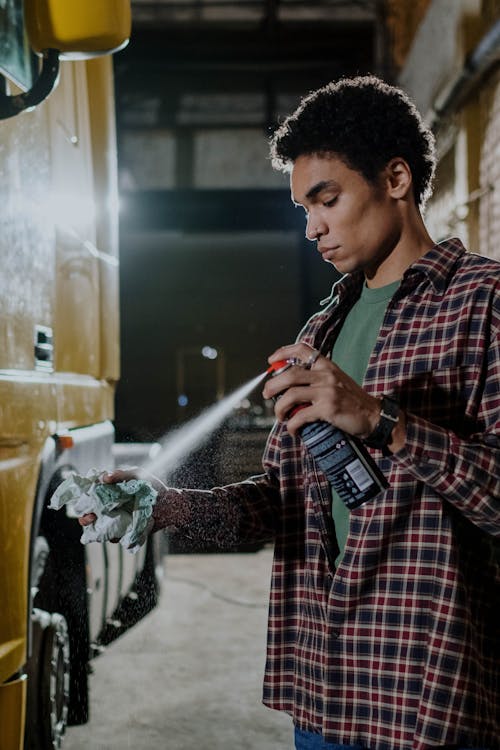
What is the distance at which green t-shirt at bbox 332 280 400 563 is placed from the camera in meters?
1.89

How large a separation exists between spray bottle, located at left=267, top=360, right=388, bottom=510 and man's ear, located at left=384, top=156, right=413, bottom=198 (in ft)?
1.74

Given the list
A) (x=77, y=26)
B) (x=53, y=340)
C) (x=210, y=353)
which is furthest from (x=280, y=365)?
(x=210, y=353)

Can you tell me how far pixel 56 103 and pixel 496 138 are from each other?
508 centimetres

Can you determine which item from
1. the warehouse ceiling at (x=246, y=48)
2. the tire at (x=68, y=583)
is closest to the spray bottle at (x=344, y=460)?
the tire at (x=68, y=583)

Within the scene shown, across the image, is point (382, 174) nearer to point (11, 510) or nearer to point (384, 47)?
point (11, 510)

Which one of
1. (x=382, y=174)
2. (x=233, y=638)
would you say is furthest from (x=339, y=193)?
(x=233, y=638)

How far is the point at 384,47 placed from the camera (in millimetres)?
13461

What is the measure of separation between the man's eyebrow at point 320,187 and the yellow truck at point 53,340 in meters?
0.75

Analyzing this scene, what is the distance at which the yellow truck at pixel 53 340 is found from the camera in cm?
249

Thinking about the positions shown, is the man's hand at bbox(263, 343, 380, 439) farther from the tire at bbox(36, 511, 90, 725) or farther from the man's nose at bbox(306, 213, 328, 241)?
the tire at bbox(36, 511, 90, 725)

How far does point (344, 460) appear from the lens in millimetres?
1651

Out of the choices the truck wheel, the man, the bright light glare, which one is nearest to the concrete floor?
the truck wheel

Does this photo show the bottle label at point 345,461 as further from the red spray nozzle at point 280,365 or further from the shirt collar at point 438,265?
the shirt collar at point 438,265

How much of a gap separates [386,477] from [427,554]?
0.52ft
